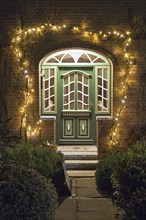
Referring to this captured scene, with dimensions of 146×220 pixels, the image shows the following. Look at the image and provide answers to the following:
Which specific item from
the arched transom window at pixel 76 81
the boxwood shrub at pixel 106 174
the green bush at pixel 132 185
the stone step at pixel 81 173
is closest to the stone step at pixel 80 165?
the stone step at pixel 81 173

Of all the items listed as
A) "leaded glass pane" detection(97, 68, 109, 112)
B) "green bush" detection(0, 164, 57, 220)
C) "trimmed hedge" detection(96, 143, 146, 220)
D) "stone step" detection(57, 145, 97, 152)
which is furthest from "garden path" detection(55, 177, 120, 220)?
"leaded glass pane" detection(97, 68, 109, 112)

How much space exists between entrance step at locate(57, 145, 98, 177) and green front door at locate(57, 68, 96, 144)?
0.45 m

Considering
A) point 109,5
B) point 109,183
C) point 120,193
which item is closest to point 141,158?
point 120,193

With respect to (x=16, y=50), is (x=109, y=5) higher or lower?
higher

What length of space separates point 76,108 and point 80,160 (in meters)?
1.77

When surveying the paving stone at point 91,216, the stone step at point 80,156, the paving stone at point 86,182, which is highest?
the stone step at point 80,156

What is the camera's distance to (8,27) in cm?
1269

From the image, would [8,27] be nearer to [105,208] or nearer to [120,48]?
[120,48]

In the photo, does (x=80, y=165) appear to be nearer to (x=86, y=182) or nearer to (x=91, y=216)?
(x=86, y=182)

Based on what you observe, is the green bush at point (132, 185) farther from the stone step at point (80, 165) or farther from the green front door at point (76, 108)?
the green front door at point (76, 108)

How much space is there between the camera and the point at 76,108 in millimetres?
13094

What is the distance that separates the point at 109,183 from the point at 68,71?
4.85m

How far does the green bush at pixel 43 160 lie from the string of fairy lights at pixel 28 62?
3.81m

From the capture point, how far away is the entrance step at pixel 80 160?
11.4 m
